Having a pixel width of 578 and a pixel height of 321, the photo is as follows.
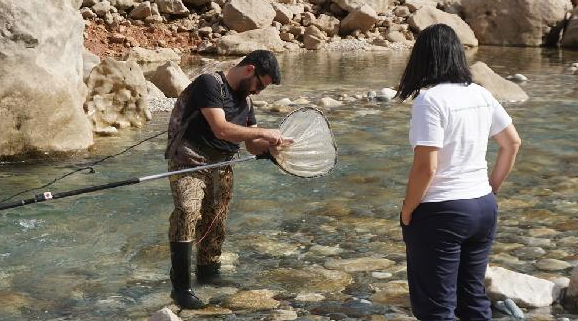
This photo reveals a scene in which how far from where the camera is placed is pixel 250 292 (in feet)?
20.1

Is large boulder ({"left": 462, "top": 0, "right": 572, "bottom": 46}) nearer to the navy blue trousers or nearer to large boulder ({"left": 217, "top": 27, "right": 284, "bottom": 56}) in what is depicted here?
large boulder ({"left": 217, "top": 27, "right": 284, "bottom": 56})

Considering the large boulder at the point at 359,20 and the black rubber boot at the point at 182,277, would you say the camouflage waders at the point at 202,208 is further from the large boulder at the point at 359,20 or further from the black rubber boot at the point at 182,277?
the large boulder at the point at 359,20

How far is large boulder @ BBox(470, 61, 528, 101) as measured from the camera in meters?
15.5

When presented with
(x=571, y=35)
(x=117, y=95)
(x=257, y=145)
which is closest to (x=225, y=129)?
(x=257, y=145)

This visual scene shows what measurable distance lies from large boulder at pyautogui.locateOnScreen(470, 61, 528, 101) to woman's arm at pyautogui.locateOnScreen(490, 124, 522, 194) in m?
11.2

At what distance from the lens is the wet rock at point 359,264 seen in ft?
21.8

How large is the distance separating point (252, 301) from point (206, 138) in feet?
3.78

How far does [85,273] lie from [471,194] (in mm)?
3563

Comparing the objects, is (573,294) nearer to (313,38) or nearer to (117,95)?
(117,95)

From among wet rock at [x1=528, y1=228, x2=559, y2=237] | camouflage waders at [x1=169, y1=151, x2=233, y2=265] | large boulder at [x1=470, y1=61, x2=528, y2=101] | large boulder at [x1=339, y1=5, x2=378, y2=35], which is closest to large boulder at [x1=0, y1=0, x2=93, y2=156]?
camouflage waders at [x1=169, y1=151, x2=233, y2=265]

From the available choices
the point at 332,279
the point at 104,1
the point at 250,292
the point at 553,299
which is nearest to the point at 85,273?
the point at 250,292

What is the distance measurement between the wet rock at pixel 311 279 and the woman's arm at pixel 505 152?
201 centimetres

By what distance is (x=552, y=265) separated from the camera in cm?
662

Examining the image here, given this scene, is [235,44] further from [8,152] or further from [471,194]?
[471,194]
